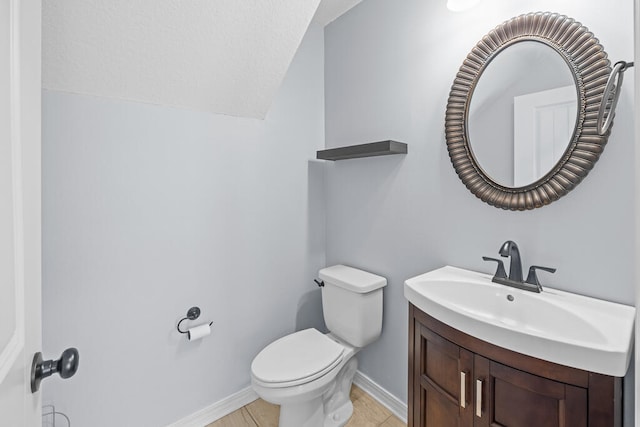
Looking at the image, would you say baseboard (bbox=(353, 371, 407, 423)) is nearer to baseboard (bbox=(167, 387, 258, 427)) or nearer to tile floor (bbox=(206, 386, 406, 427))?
tile floor (bbox=(206, 386, 406, 427))

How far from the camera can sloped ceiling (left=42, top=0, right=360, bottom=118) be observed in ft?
3.84

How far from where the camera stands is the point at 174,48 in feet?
4.42

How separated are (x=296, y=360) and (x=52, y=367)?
3.43ft

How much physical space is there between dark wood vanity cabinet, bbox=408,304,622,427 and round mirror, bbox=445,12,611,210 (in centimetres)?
63

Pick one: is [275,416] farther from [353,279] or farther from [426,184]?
[426,184]

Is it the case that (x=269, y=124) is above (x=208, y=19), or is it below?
below

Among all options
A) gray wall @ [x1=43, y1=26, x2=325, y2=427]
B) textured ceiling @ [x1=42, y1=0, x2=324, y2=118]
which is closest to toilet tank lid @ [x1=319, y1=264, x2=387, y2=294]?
gray wall @ [x1=43, y1=26, x2=325, y2=427]

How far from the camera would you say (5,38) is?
1.65 feet

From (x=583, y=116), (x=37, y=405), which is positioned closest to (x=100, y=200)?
(x=37, y=405)

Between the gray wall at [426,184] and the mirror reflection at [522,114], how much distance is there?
0.13 m

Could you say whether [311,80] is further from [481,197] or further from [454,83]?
[481,197]

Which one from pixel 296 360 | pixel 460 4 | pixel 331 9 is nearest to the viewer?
pixel 460 4

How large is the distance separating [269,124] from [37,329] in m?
1.47

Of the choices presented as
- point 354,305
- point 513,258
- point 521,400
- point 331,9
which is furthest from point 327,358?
point 331,9
